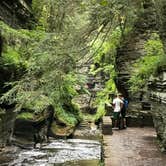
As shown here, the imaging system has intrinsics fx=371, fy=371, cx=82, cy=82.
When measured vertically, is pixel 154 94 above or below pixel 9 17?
below

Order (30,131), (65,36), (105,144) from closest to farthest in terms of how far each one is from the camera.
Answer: (65,36) < (105,144) < (30,131)

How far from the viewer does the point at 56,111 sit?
24156mm

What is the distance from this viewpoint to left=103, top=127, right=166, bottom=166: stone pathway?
35.3ft

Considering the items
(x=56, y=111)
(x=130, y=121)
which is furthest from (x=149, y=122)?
(x=56, y=111)

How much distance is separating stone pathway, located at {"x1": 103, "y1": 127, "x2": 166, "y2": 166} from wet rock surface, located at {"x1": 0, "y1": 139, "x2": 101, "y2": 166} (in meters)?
1.21

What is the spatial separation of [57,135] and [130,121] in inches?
165

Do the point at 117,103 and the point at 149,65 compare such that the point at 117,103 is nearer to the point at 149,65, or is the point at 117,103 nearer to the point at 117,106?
the point at 117,106

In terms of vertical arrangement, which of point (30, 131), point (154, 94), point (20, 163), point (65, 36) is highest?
point (65, 36)

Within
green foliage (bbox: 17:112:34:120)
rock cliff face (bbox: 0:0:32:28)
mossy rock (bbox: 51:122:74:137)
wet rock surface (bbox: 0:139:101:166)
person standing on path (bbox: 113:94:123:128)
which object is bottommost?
wet rock surface (bbox: 0:139:101:166)

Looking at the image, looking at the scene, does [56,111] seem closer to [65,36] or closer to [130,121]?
[130,121]

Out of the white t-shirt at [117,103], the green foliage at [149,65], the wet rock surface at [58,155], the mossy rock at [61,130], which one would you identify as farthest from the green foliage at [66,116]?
the green foliage at [149,65]

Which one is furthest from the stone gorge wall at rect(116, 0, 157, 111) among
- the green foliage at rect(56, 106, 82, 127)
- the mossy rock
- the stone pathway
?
the stone pathway

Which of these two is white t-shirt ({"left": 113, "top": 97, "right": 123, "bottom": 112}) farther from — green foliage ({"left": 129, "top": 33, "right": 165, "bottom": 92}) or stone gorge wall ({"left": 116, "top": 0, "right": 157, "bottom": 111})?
stone gorge wall ({"left": 116, "top": 0, "right": 157, "bottom": 111})

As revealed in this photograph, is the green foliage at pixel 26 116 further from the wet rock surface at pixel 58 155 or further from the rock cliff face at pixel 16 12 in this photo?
the rock cliff face at pixel 16 12
